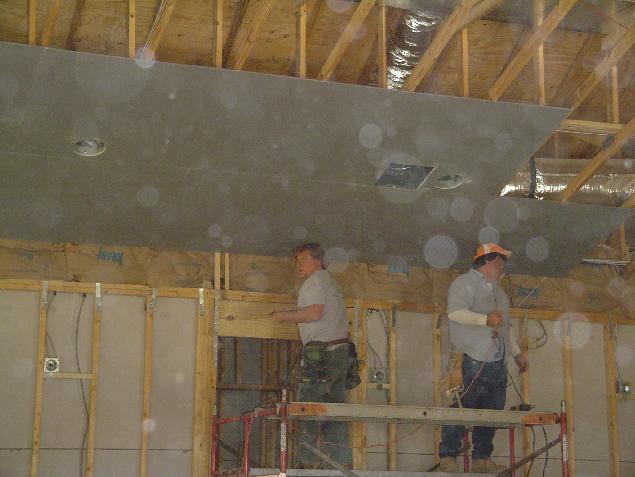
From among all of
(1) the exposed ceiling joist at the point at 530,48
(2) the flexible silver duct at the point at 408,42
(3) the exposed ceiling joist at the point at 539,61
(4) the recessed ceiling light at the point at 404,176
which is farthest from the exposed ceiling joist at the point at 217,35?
(3) the exposed ceiling joist at the point at 539,61

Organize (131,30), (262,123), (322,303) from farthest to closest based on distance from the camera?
(322,303) < (262,123) < (131,30)

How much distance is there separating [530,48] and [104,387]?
3969mm

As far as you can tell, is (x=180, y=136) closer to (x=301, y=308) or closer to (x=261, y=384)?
(x=301, y=308)

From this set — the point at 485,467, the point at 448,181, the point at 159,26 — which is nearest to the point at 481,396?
the point at 485,467

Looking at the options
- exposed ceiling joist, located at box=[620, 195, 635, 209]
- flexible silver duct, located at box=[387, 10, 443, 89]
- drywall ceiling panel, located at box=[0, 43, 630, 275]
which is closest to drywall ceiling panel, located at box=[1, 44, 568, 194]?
drywall ceiling panel, located at box=[0, 43, 630, 275]

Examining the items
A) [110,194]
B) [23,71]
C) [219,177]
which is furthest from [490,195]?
[23,71]

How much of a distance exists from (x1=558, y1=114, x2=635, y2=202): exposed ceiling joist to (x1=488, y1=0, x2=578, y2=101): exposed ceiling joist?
1039mm

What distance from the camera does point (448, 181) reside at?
759 cm

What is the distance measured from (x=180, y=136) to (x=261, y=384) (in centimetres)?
383

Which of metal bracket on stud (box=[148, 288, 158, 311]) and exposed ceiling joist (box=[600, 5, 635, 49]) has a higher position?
exposed ceiling joist (box=[600, 5, 635, 49])

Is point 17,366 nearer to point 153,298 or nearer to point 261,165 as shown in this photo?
point 153,298

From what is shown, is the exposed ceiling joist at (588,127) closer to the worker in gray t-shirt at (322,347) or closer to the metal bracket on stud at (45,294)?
the worker in gray t-shirt at (322,347)

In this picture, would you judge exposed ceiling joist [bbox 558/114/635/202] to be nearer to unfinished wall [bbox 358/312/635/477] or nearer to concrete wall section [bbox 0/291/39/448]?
unfinished wall [bbox 358/312/635/477]

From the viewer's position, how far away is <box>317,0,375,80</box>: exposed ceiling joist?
21.1ft
